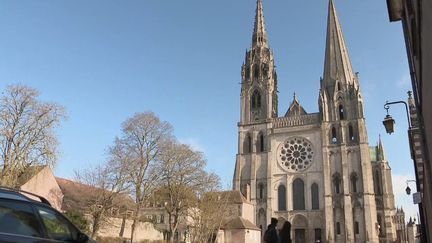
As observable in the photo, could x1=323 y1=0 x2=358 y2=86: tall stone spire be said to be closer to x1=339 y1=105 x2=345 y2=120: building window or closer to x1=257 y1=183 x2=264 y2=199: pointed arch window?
x1=339 y1=105 x2=345 y2=120: building window

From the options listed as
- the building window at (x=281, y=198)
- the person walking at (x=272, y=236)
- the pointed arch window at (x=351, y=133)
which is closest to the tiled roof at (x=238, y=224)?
the building window at (x=281, y=198)

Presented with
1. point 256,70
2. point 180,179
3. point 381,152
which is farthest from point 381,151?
point 180,179

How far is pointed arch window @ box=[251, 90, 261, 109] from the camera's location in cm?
6906

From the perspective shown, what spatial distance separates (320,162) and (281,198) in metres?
8.18

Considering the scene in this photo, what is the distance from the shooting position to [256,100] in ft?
228

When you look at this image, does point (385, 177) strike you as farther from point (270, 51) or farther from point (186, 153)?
point (186, 153)

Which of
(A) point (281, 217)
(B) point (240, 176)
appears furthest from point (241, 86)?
(A) point (281, 217)

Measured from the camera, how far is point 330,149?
60.6 meters

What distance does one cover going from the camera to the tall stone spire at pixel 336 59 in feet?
215

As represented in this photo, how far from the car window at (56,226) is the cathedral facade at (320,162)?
53.9 m

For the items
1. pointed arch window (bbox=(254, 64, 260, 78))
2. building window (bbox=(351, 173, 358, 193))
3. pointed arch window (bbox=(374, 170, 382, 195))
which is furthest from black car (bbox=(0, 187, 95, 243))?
pointed arch window (bbox=(254, 64, 260, 78))

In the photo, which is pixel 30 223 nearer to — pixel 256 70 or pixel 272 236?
pixel 272 236

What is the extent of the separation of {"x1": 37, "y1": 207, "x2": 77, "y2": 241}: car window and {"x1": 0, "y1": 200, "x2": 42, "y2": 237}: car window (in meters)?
0.17

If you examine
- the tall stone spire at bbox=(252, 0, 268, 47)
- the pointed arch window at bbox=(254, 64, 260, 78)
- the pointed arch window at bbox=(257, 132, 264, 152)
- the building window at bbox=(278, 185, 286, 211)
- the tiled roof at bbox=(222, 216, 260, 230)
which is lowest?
the tiled roof at bbox=(222, 216, 260, 230)
